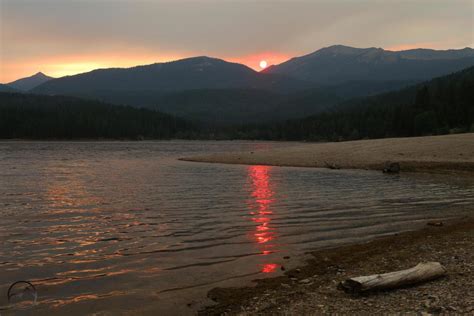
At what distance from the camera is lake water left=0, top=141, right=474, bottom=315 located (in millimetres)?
11477

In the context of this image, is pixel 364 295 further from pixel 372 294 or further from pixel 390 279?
pixel 390 279

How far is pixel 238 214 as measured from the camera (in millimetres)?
22062

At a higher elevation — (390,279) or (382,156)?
(382,156)

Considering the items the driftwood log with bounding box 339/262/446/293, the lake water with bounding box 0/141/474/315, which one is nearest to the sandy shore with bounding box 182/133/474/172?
the lake water with bounding box 0/141/474/315

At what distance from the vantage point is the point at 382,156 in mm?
58062

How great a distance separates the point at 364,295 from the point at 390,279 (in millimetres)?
883

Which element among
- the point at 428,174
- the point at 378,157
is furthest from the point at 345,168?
the point at 428,174

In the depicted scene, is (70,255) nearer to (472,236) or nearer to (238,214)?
(238,214)

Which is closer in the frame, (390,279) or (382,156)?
(390,279)

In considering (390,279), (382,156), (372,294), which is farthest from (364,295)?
(382,156)

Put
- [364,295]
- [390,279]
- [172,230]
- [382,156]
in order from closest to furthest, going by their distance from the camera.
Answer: [364,295], [390,279], [172,230], [382,156]

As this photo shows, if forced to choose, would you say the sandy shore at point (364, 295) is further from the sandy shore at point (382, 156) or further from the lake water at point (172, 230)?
the sandy shore at point (382, 156)

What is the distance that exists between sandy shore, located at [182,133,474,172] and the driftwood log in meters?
38.2

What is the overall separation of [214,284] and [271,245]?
4.45 meters
